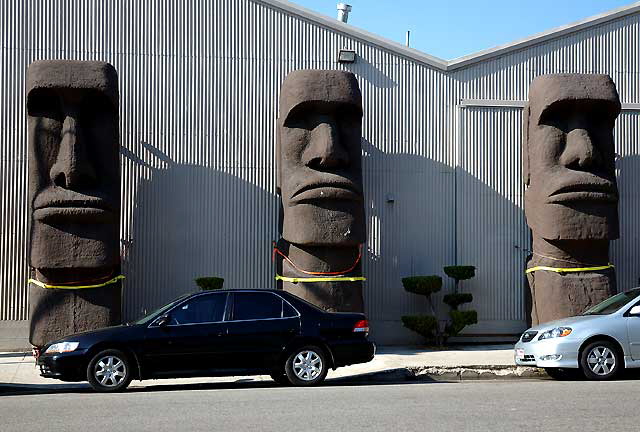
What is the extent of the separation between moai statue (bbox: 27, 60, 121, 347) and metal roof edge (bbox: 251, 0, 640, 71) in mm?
4865

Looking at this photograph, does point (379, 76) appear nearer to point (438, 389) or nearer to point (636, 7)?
point (636, 7)

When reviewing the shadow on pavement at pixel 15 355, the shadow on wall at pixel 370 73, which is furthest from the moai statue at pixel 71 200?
the shadow on wall at pixel 370 73

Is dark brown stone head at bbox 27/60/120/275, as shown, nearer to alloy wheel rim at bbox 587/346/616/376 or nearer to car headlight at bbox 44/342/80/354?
car headlight at bbox 44/342/80/354

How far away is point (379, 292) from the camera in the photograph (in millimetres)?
20781

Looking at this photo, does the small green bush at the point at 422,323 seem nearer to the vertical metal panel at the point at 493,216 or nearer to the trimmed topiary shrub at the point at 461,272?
the trimmed topiary shrub at the point at 461,272

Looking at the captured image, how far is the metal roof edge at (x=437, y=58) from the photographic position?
20875 millimetres

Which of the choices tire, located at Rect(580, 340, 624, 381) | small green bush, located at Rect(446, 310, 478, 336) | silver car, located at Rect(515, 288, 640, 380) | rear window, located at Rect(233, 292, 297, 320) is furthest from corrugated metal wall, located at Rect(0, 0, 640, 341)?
tire, located at Rect(580, 340, 624, 381)

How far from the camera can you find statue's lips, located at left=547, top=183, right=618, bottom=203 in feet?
61.1

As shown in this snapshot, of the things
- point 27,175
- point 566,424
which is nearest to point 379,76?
point 27,175

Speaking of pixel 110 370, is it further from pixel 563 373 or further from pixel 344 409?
pixel 563 373

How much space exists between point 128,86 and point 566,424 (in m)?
13.5

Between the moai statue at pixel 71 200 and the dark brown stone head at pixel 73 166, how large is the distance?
0.06 feet

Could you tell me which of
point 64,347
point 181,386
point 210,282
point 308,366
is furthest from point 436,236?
point 64,347

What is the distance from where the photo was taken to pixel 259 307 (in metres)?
14.0
